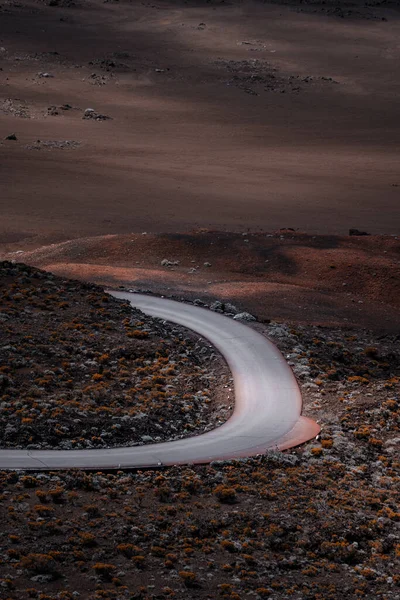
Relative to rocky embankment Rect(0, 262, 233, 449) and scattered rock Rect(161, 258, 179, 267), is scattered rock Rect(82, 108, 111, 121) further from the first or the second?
rocky embankment Rect(0, 262, 233, 449)

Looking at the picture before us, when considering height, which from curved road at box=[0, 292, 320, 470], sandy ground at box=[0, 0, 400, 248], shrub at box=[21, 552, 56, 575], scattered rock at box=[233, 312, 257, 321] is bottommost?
curved road at box=[0, 292, 320, 470]

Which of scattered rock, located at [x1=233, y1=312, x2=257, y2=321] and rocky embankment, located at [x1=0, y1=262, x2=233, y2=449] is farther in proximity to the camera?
scattered rock, located at [x1=233, y1=312, x2=257, y2=321]

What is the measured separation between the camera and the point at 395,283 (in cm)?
4328

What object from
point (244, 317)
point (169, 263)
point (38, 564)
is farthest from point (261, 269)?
point (38, 564)

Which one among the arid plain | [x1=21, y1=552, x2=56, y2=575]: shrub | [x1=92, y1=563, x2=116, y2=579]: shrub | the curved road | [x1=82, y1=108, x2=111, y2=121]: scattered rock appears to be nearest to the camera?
[x1=21, y1=552, x2=56, y2=575]: shrub

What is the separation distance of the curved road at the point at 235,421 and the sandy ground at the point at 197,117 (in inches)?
Answer: 905

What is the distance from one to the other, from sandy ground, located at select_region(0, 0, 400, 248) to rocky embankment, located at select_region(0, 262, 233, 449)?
20999mm

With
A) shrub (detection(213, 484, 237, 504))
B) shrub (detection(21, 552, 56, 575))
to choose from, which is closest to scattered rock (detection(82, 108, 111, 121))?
shrub (detection(213, 484, 237, 504))

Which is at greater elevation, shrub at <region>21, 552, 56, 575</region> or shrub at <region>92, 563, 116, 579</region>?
shrub at <region>21, 552, 56, 575</region>

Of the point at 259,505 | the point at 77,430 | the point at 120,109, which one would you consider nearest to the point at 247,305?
the point at 77,430

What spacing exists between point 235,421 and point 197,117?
6505 centimetres

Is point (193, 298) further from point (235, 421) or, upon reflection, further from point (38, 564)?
point (38, 564)

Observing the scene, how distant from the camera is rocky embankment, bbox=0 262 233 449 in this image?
24344 mm

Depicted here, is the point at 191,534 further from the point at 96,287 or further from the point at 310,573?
the point at 96,287
